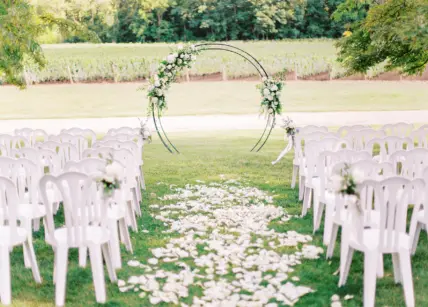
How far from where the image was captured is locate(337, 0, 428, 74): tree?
763 cm

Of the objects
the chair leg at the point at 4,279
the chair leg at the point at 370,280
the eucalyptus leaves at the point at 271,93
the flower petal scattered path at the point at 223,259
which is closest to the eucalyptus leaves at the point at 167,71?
the eucalyptus leaves at the point at 271,93

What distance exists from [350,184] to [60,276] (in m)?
2.30

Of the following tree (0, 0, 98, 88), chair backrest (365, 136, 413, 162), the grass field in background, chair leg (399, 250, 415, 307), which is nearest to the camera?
chair leg (399, 250, 415, 307)

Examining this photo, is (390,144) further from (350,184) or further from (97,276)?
(97,276)

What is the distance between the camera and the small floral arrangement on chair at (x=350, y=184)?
3848mm

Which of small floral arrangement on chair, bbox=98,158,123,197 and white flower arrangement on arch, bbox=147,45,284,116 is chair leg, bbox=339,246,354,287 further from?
→ white flower arrangement on arch, bbox=147,45,284,116

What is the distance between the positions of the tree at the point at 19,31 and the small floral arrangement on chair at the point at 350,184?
559 centimetres

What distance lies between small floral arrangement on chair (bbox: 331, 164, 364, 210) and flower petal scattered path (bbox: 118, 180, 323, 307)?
0.90 m

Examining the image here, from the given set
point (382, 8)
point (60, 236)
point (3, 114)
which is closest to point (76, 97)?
point (3, 114)

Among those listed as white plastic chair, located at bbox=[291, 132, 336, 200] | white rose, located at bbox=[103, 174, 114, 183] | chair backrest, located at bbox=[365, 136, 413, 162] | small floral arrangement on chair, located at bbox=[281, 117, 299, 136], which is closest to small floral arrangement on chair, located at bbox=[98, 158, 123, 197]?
white rose, located at bbox=[103, 174, 114, 183]

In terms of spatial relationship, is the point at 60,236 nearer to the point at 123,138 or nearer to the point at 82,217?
the point at 82,217

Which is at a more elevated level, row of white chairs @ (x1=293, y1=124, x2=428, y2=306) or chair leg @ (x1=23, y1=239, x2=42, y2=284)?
row of white chairs @ (x1=293, y1=124, x2=428, y2=306)

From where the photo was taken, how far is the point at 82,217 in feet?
13.9

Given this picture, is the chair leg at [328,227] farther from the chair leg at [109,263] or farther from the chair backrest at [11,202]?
the chair backrest at [11,202]
